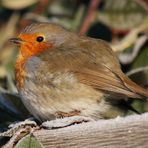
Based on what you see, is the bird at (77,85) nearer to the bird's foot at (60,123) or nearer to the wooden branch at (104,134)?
the bird's foot at (60,123)

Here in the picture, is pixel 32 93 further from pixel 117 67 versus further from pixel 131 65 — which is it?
pixel 131 65

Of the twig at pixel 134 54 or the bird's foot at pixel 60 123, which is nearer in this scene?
the bird's foot at pixel 60 123

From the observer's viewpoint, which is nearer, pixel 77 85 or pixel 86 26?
pixel 77 85

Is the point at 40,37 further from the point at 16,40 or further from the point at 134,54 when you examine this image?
the point at 134,54

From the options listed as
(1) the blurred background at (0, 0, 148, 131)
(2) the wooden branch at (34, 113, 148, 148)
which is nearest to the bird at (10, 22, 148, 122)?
(1) the blurred background at (0, 0, 148, 131)

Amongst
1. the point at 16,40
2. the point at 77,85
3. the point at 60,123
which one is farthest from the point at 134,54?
the point at 60,123

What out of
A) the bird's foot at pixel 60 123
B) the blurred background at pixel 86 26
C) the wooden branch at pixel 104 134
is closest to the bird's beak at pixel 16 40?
the blurred background at pixel 86 26
